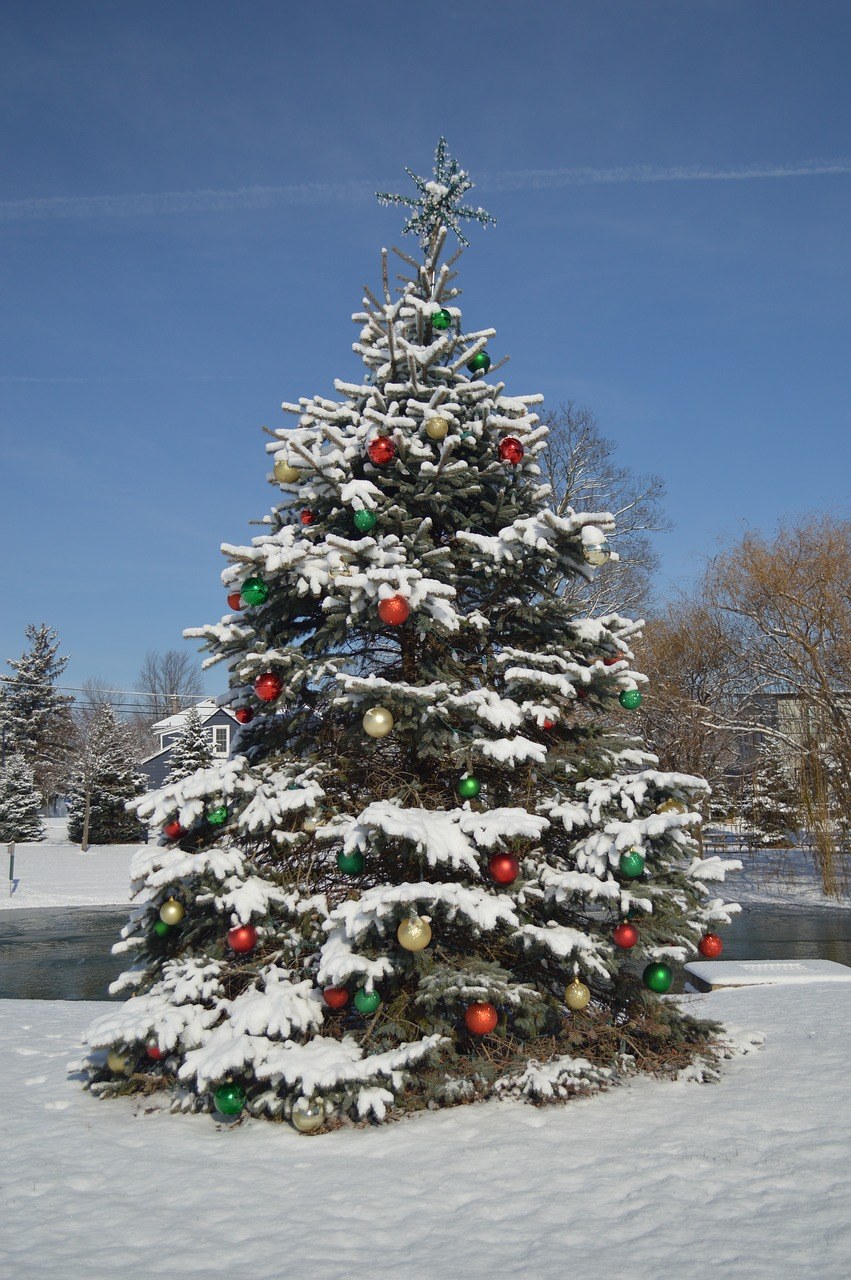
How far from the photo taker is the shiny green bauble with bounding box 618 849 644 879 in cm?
541

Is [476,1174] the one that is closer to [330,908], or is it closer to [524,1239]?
[524,1239]

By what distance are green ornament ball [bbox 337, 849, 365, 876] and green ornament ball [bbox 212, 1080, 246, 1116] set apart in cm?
134

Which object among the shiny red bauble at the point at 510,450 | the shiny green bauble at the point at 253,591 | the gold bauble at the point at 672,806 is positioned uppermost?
the shiny red bauble at the point at 510,450

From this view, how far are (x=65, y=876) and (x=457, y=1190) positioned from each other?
2525 cm

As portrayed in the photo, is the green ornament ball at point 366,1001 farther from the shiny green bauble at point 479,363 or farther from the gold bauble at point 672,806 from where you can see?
the shiny green bauble at point 479,363

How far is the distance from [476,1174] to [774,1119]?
6.16 ft

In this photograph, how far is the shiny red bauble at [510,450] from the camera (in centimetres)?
654

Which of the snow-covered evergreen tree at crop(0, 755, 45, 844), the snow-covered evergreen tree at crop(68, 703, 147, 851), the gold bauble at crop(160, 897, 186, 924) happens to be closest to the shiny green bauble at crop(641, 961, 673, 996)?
the gold bauble at crop(160, 897, 186, 924)

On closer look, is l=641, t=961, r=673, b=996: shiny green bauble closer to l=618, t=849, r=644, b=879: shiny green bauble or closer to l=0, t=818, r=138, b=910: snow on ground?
l=618, t=849, r=644, b=879: shiny green bauble

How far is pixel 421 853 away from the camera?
5.35m

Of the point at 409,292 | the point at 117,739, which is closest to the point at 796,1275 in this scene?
the point at 409,292

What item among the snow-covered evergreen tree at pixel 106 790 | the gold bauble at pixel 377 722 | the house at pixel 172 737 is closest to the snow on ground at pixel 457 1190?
the gold bauble at pixel 377 722

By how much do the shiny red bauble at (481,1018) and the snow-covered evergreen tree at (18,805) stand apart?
31675 millimetres

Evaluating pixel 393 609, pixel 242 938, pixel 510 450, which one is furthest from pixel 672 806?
pixel 242 938
